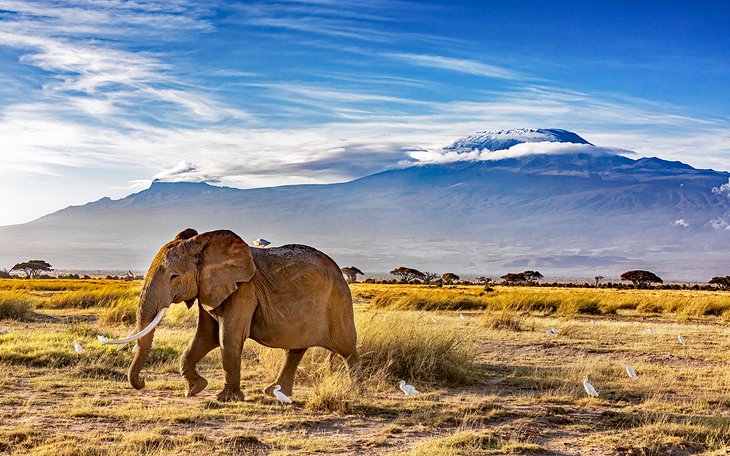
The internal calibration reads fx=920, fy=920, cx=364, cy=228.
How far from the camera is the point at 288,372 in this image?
11781 millimetres

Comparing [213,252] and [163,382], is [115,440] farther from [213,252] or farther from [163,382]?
[163,382]

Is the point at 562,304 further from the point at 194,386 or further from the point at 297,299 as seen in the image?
the point at 194,386

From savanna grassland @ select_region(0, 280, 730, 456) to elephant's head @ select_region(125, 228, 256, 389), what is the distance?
102 centimetres

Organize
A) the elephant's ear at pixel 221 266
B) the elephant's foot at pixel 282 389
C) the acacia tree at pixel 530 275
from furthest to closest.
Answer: the acacia tree at pixel 530 275 → the elephant's foot at pixel 282 389 → the elephant's ear at pixel 221 266

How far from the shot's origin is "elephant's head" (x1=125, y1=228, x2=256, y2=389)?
1043 centimetres

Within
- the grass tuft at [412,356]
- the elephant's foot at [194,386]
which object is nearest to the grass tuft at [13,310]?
the grass tuft at [412,356]

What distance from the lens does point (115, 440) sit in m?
8.91

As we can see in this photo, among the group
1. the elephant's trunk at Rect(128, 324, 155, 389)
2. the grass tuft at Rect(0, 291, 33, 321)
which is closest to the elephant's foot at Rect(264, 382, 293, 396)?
the elephant's trunk at Rect(128, 324, 155, 389)

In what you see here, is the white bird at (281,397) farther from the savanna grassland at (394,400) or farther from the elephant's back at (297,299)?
the elephant's back at (297,299)

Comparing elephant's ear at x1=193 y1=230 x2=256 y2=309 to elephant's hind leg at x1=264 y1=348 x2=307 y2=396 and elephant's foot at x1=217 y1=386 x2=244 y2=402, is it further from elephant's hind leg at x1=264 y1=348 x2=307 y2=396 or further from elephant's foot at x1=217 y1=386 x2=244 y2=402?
elephant's hind leg at x1=264 y1=348 x2=307 y2=396

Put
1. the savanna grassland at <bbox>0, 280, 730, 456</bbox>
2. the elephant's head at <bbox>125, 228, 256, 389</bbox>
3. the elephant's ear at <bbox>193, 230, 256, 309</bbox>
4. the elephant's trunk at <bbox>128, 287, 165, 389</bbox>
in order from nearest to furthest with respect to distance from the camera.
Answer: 1. the savanna grassland at <bbox>0, 280, 730, 456</bbox>
2. the elephant's trunk at <bbox>128, 287, 165, 389</bbox>
3. the elephant's head at <bbox>125, 228, 256, 389</bbox>
4. the elephant's ear at <bbox>193, 230, 256, 309</bbox>

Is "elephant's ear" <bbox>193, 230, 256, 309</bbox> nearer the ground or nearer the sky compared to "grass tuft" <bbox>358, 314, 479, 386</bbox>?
nearer the sky

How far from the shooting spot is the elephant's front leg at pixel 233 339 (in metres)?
10.9

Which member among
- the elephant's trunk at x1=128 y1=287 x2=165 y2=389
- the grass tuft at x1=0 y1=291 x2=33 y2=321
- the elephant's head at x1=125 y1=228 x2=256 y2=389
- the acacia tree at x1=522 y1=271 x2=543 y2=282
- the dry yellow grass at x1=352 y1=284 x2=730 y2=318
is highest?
the elephant's head at x1=125 y1=228 x2=256 y2=389
